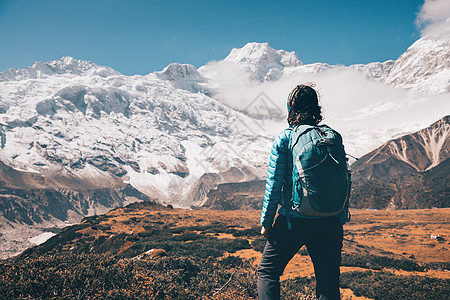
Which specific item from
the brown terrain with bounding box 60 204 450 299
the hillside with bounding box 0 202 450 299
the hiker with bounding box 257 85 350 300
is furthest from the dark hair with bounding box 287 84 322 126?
the brown terrain with bounding box 60 204 450 299

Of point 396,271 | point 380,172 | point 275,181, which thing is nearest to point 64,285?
point 275,181

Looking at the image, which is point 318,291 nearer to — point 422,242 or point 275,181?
point 275,181

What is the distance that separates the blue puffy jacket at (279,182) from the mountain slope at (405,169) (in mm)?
68355

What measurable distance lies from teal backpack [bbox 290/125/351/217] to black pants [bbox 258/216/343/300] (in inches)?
9.0

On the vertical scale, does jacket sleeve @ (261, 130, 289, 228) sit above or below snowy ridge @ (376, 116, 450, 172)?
below

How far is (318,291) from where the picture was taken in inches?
130

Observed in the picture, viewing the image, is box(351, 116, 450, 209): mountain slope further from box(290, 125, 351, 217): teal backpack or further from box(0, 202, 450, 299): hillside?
box(290, 125, 351, 217): teal backpack

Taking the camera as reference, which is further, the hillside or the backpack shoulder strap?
the hillside

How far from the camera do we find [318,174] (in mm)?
2908

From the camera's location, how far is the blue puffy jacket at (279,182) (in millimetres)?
3219

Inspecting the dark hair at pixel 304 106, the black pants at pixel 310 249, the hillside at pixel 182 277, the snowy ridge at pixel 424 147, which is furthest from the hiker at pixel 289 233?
the snowy ridge at pixel 424 147

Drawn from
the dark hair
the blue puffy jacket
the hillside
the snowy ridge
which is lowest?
the hillside

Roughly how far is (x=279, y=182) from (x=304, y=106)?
40.7 inches

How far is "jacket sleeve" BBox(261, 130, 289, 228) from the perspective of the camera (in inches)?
127
